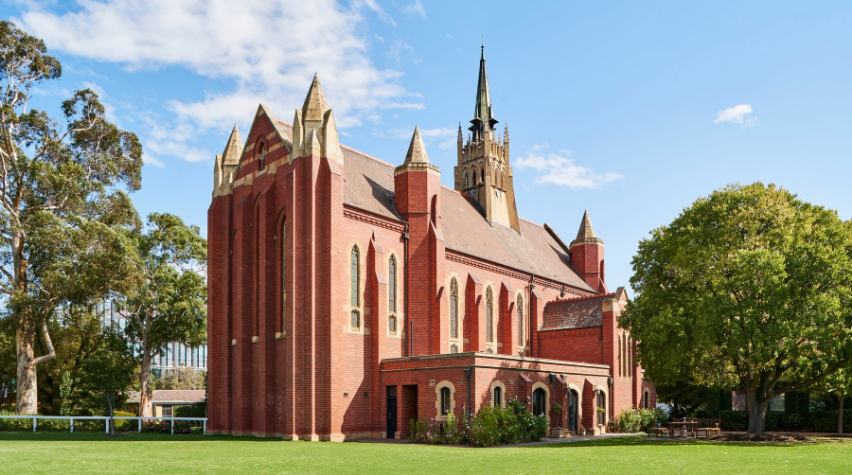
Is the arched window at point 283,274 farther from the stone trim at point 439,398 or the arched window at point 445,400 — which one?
the arched window at point 445,400

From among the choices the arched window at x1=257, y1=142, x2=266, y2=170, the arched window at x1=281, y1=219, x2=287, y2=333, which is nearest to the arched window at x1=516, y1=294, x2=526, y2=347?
the arched window at x1=281, y1=219, x2=287, y2=333

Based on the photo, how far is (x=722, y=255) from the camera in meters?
28.4

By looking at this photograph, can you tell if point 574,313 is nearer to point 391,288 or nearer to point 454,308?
point 454,308

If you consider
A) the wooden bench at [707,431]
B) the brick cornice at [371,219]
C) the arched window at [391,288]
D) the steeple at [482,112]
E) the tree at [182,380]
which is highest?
the steeple at [482,112]

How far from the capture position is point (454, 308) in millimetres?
38781

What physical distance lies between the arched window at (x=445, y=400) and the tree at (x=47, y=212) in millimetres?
23783

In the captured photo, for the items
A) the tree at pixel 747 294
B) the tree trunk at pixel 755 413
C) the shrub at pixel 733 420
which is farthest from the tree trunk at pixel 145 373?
the tree trunk at pixel 755 413

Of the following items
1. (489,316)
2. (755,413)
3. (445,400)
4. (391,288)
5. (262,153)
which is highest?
(262,153)

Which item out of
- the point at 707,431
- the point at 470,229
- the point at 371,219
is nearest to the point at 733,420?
the point at 707,431

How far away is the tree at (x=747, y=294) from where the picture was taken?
2605 centimetres

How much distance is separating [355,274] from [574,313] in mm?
17448

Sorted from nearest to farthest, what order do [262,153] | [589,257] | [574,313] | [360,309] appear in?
[360,309]
[262,153]
[574,313]
[589,257]

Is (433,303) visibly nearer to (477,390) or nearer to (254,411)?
(477,390)

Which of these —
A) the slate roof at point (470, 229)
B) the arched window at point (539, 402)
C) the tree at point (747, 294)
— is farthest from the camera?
the slate roof at point (470, 229)
